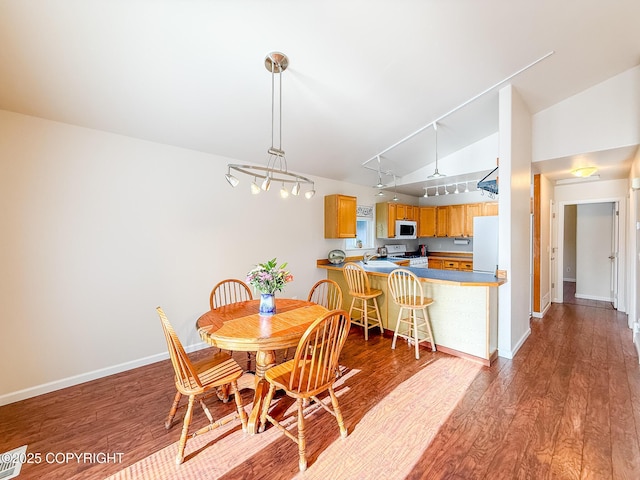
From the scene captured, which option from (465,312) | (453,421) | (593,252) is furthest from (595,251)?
(453,421)

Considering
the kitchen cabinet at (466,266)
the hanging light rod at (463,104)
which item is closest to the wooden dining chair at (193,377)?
the hanging light rod at (463,104)

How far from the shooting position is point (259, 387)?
6.59 feet

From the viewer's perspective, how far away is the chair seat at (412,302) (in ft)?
9.93

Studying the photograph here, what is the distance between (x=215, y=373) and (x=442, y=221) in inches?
231

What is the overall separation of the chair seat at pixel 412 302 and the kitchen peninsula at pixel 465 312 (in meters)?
0.16

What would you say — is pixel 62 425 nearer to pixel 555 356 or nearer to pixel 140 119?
pixel 140 119

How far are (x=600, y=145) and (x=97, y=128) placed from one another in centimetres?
563

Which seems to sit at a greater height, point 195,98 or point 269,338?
point 195,98

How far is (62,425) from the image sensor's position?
1991 millimetres

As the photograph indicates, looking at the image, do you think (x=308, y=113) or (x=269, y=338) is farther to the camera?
(x=308, y=113)

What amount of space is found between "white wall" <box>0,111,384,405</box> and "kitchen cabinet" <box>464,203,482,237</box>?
15.7 ft

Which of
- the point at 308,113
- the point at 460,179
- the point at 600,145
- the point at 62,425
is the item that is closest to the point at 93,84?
the point at 308,113

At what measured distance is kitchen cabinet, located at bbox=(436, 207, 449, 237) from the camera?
20.3 feet

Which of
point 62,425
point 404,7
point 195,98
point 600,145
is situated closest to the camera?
point 404,7
